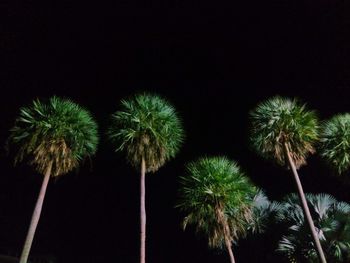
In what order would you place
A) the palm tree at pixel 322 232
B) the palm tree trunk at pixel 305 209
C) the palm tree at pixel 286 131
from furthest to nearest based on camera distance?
the palm tree at pixel 322 232 → the palm tree at pixel 286 131 → the palm tree trunk at pixel 305 209

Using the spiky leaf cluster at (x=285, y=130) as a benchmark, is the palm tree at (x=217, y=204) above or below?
below

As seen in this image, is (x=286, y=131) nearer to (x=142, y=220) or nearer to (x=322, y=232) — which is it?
(x=322, y=232)

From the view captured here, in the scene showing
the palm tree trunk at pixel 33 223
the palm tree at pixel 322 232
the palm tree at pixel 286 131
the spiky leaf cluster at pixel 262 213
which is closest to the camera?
the palm tree trunk at pixel 33 223

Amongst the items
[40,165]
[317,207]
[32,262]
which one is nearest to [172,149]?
[40,165]

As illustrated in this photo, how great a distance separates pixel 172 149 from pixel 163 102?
132 inches

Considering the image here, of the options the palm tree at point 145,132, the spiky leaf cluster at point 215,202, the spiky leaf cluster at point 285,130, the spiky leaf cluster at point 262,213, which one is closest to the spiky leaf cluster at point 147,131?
the palm tree at point 145,132

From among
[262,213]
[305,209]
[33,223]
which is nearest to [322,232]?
[262,213]

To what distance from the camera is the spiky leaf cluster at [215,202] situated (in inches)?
813

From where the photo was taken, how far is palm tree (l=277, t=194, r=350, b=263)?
20.5 metres

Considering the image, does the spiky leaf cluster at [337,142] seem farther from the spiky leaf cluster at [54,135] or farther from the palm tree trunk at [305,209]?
the spiky leaf cluster at [54,135]

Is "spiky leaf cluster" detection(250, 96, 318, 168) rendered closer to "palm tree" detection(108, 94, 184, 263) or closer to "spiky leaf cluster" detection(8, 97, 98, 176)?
"palm tree" detection(108, 94, 184, 263)

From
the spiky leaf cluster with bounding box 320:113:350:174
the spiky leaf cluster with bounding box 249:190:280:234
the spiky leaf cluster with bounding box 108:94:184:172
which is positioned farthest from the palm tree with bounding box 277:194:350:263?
the spiky leaf cluster with bounding box 108:94:184:172

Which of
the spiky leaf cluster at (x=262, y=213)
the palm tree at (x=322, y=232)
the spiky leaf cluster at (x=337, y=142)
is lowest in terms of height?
the palm tree at (x=322, y=232)

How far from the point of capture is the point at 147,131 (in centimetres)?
2077
